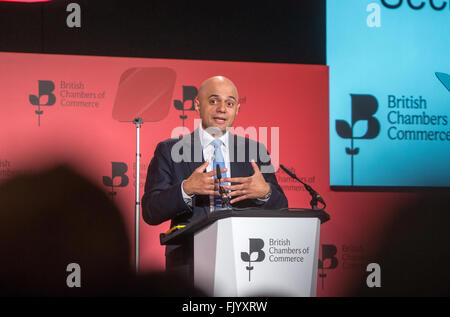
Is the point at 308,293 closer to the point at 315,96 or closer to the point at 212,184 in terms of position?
the point at 212,184

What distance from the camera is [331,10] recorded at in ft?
14.3

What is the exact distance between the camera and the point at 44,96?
3.69 m

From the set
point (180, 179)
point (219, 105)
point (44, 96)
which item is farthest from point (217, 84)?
point (44, 96)

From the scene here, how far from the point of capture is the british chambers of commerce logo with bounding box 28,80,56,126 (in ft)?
12.1

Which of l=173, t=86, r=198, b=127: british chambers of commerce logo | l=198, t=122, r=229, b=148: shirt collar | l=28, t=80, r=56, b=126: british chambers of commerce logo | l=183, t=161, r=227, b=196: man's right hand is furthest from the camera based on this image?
l=173, t=86, r=198, b=127: british chambers of commerce logo

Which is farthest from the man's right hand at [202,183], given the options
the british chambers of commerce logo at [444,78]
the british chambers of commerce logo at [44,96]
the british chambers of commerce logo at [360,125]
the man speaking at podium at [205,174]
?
the british chambers of commerce logo at [444,78]

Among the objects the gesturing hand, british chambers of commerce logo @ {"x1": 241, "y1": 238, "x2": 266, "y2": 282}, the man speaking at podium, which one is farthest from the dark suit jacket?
british chambers of commerce logo @ {"x1": 241, "y1": 238, "x2": 266, "y2": 282}

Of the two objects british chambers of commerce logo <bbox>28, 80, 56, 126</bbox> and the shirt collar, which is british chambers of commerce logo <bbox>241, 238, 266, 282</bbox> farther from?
british chambers of commerce logo <bbox>28, 80, 56, 126</bbox>

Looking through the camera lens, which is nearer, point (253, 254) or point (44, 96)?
point (253, 254)

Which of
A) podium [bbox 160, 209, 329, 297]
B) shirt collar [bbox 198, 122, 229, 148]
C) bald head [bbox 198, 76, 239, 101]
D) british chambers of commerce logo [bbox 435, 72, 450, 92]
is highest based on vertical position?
british chambers of commerce logo [bbox 435, 72, 450, 92]

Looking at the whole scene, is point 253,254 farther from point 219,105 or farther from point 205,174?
point 219,105

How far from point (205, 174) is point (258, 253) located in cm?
41

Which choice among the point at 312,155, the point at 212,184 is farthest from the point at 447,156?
the point at 212,184

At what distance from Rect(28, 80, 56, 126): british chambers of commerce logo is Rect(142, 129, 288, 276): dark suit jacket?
1.39 m
